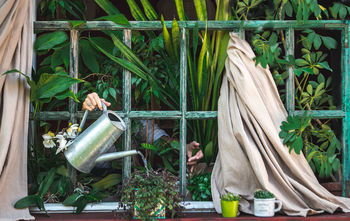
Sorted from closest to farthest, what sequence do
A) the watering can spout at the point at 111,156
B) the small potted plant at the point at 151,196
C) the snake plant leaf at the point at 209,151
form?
1. the small potted plant at the point at 151,196
2. the watering can spout at the point at 111,156
3. the snake plant leaf at the point at 209,151

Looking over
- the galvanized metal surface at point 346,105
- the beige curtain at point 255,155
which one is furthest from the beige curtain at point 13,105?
the galvanized metal surface at point 346,105

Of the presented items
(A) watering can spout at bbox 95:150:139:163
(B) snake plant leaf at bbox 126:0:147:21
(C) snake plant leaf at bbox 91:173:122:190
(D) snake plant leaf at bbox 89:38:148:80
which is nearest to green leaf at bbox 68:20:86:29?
(D) snake plant leaf at bbox 89:38:148:80

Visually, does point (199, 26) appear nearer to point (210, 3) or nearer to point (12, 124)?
point (210, 3)

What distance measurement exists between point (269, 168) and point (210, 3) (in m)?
1.24

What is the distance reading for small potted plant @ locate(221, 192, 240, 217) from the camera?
187 cm

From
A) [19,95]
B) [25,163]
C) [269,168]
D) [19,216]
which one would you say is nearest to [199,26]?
[269,168]

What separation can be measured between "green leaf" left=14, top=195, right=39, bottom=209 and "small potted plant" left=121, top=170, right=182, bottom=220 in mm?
419

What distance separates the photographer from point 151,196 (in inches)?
72.2

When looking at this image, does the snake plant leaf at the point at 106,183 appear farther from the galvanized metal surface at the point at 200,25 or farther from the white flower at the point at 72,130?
the galvanized metal surface at the point at 200,25

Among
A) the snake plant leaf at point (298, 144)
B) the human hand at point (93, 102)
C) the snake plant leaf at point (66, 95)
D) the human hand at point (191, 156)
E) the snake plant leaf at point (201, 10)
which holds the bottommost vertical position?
the human hand at point (191, 156)

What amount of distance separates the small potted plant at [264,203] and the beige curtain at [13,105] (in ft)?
3.42

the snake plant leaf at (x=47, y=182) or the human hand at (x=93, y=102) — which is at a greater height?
the human hand at (x=93, y=102)

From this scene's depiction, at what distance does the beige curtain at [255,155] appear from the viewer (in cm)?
197

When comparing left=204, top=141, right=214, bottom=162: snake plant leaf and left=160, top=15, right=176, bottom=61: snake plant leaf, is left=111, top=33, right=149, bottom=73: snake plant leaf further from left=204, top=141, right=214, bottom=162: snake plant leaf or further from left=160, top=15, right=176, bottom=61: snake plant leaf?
left=204, top=141, right=214, bottom=162: snake plant leaf
